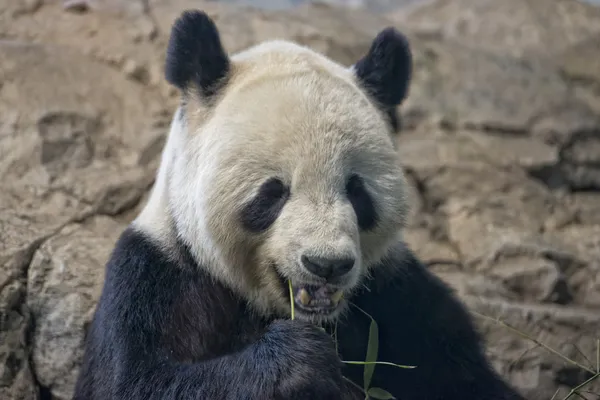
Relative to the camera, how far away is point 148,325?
Result: 3230 mm

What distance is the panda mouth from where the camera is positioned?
3.09 meters

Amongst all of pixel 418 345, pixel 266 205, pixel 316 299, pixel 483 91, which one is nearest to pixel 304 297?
pixel 316 299

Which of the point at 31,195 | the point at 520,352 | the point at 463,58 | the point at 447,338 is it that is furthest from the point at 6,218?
the point at 463,58

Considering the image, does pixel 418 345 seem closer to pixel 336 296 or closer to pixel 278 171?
pixel 336 296

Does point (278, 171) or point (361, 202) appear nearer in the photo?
point (278, 171)

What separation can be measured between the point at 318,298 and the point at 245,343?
556mm

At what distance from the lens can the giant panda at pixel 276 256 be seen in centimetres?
299

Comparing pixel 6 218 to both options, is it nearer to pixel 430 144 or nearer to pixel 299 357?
pixel 299 357

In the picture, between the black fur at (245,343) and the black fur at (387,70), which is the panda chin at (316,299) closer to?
the black fur at (245,343)

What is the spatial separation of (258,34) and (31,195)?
2450 mm

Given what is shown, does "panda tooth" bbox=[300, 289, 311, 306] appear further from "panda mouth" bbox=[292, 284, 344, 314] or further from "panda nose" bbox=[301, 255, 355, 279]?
"panda nose" bbox=[301, 255, 355, 279]

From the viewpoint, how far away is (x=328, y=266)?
112 inches

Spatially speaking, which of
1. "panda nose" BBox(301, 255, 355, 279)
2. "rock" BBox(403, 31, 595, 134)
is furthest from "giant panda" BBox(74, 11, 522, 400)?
"rock" BBox(403, 31, 595, 134)

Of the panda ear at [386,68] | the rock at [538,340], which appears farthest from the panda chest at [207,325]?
the rock at [538,340]
